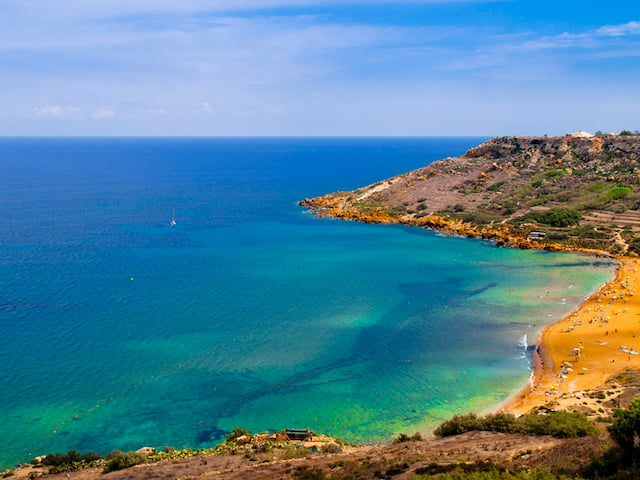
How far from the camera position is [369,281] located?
213 feet

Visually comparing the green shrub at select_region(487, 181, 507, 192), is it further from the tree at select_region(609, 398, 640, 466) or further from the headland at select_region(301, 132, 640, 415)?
the tree at select_region(609, 398, 640, 466)

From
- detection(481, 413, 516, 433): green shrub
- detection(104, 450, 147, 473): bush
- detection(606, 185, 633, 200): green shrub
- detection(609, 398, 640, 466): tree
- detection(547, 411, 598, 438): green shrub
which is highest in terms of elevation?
detection(606, 185, 633, 200): green shrub

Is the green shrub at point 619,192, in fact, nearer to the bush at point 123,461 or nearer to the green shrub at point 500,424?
the green shrub at point 500,424

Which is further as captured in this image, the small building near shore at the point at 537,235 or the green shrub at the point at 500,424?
the small building near shore at the point at 537,235

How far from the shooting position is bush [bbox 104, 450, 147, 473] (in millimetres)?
26797

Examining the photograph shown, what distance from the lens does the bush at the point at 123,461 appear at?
26.8 m

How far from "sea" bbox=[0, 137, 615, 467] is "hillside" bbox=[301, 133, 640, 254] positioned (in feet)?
28.1

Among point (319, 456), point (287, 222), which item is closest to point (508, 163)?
point (287, 222)

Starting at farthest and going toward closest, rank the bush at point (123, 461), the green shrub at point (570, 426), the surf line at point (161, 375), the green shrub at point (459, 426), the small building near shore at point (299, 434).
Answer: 1. the surf line at point (161, 375)
2. the small building near shore at point (299, 434)
3. the green shrub at point (459, 426)
4. the bush at point (123, 461)
5. the green shrub at point (570, 426)

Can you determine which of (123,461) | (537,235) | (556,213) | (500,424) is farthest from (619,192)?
(123,461)

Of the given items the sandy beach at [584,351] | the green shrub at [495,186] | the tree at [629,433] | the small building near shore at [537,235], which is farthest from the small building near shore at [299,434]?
the green shrub at [495,186]

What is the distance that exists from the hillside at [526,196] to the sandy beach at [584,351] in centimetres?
2847

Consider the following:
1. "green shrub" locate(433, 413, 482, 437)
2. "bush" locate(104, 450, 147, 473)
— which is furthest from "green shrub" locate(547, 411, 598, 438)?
"bush" locate(104, 450, 147, 473)

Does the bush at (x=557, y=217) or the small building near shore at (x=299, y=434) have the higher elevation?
the bush at (x=557, y=217)
